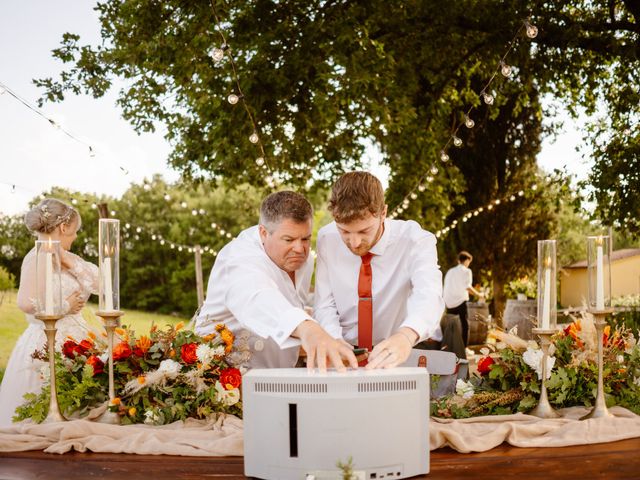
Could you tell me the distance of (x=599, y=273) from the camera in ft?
7.26

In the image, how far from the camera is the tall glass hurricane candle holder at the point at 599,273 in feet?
7.21

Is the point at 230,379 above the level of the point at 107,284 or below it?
below

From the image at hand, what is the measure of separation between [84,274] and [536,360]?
2555mm

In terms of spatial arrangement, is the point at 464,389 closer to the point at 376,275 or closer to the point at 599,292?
the point at 599,292

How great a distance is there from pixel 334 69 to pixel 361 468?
6.46 meters

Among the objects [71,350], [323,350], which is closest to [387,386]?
[323,350]

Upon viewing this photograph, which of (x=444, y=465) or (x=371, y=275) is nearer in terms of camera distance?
(x=444, y=465)

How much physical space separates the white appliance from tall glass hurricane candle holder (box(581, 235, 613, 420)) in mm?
836

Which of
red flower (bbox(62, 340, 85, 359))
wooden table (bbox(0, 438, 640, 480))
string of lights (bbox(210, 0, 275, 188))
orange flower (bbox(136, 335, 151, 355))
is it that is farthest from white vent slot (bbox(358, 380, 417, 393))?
string of lights (bbox(210, 0, 275, 188))

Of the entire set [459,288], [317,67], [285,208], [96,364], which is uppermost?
[317,67]

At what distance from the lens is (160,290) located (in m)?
21.0

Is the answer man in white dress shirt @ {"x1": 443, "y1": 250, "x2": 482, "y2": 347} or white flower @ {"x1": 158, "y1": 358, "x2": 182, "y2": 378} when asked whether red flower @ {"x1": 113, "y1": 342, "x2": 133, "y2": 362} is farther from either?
man in white dress shirt @ {"x1": 443, "y1": 250, "x2": 482, "y2": 347}

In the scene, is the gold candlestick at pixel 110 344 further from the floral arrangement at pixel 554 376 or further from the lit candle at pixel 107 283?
the floral arrangement at pixel 554 376

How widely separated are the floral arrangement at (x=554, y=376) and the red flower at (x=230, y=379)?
0.65 metres
